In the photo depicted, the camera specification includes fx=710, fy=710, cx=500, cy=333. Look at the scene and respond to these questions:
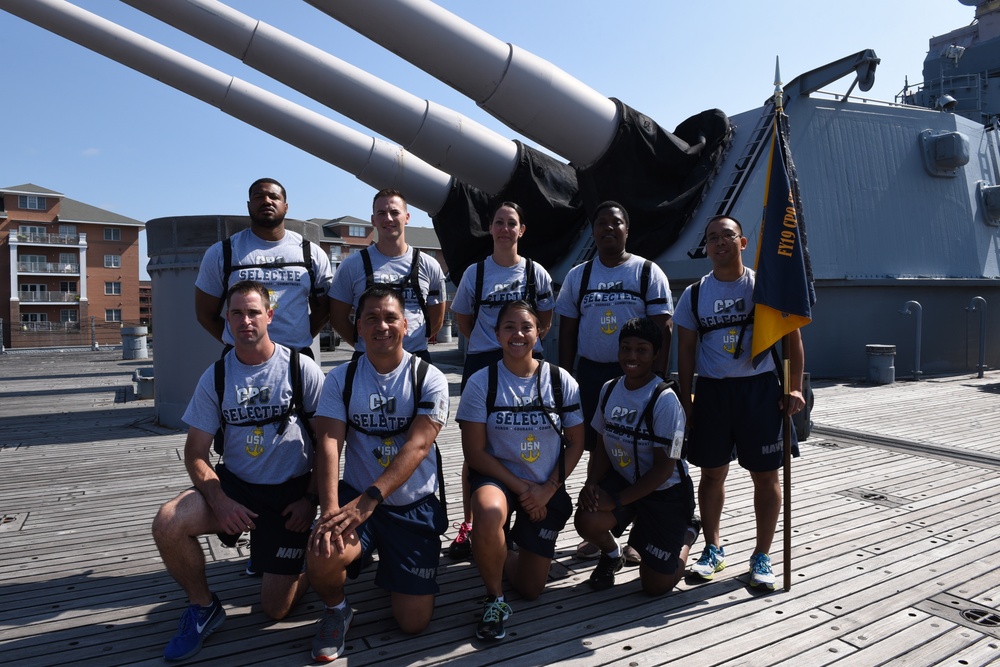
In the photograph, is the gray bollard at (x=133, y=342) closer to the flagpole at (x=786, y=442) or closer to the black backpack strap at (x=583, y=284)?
the black backpack strap at (x=583, y=284)

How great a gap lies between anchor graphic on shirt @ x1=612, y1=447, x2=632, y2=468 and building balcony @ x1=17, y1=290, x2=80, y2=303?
152ft

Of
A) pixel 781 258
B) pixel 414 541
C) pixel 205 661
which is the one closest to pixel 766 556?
pixel 781 258

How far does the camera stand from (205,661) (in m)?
2.45

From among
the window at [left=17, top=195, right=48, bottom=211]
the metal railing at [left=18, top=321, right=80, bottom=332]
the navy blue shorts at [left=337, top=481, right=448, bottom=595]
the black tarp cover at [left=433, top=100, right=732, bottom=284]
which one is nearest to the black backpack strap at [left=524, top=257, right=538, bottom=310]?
the navy blue shorts at [left=337, top=481, right=448, bottom=595]

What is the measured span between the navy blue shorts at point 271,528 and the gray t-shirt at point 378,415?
31cm

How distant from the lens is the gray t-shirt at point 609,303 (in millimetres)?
3369

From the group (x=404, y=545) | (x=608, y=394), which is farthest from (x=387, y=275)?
(x=404, y=545)

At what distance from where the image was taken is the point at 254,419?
280 centimetres

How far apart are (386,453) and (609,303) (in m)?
1.31

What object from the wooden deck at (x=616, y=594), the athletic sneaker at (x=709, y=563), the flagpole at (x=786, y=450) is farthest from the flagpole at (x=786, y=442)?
the athletic sneaker at (x=709, y=563)

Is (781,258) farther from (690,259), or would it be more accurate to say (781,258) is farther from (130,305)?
Answer: (130,305)

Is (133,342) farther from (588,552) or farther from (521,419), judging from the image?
(521,419)

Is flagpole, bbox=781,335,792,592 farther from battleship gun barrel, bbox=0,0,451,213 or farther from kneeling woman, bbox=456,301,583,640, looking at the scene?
battleship gun barrel, bbox=0,0,451,213

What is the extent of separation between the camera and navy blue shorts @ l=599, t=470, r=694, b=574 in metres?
2.95
